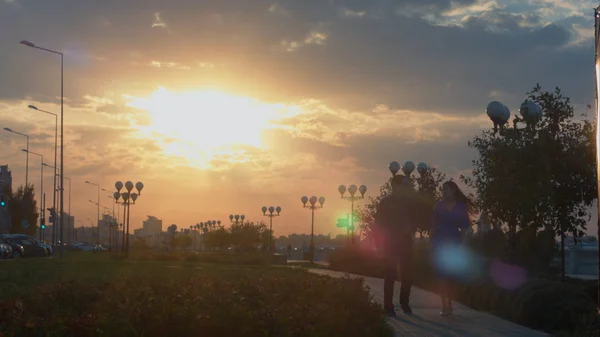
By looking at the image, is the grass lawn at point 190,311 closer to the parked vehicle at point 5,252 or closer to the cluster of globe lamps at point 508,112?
the cluster of globe lamps at point 508,112

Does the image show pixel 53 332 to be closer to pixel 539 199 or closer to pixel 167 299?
pixel 167 299

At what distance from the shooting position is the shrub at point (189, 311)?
663cm

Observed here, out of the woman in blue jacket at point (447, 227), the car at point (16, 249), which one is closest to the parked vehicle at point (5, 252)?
the car at point (16, 249)

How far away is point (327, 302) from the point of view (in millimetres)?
8711

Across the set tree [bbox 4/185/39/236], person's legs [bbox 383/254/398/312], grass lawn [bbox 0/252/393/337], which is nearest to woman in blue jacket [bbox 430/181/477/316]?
person's legs [bbox 383/254/398/312]

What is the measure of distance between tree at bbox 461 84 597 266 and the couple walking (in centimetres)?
698

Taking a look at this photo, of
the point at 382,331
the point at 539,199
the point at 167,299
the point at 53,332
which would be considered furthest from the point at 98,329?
the point at 539,199

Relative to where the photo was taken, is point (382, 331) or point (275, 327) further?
point (382, 331)

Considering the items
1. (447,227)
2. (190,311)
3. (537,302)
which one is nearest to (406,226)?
(447,227)

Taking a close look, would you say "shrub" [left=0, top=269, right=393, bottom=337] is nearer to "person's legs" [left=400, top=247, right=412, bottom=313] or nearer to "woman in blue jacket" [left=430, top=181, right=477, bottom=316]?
"woman in blue jacket" [left=430, top=181, right=477, bottom=316]

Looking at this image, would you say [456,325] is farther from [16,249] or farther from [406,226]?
[16,249]

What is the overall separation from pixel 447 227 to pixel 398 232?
78cm

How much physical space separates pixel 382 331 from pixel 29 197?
108 metres

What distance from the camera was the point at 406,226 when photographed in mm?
12086
